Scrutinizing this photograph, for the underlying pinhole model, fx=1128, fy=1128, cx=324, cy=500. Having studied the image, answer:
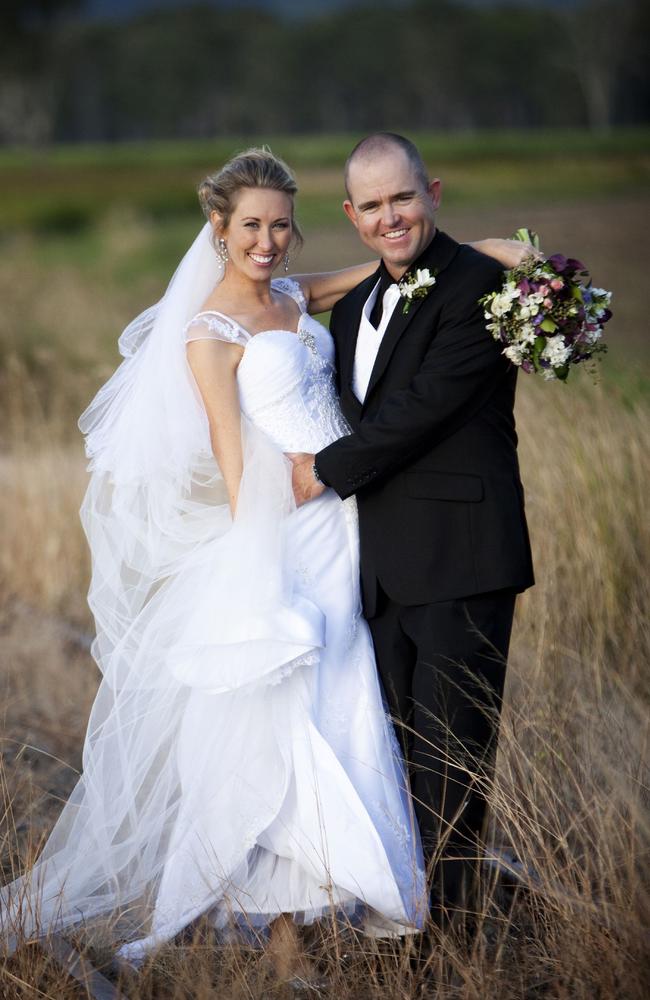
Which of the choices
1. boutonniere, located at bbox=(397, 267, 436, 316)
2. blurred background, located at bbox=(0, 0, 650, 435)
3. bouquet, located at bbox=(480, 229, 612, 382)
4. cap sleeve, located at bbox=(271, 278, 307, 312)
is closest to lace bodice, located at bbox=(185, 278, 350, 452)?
cap sleeve, located at bbox=(271, 278, 307, 312)

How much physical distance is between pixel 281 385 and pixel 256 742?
4.21 ft

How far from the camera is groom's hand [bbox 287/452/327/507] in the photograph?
4.07 meters

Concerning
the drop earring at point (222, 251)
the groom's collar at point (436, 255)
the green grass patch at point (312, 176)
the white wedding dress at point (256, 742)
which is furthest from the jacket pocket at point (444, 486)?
the green grass patch at point (312, 176)

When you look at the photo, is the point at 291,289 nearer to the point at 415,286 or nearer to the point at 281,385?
the point at 281,385

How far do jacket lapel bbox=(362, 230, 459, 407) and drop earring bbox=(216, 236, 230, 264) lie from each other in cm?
75

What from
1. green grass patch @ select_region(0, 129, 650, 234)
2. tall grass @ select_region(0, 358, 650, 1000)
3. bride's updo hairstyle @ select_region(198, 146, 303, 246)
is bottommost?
tall grass @ select_region(0, 358, 650, 1000)

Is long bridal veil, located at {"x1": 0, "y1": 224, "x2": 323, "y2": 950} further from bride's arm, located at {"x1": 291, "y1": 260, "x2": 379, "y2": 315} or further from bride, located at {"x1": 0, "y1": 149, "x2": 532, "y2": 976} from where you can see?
bride's arm, located at {"x1": 291, "y1": 260, "x2": 379, "y2": 315}

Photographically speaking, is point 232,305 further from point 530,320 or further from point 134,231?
point 134,231

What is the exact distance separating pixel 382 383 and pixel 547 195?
3476 cm

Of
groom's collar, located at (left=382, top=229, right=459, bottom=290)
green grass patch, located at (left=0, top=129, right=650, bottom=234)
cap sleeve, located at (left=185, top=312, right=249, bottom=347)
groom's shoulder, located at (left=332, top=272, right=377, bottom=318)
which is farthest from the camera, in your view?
green grass patch, located at (left=0, top=129, right=650, bottom=234)

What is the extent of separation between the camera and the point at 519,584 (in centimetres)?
395

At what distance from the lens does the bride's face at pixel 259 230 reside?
13.7ft

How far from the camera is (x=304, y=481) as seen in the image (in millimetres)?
4086

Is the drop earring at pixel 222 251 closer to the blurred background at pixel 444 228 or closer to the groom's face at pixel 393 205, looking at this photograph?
the groom's face at pixel 393 205
